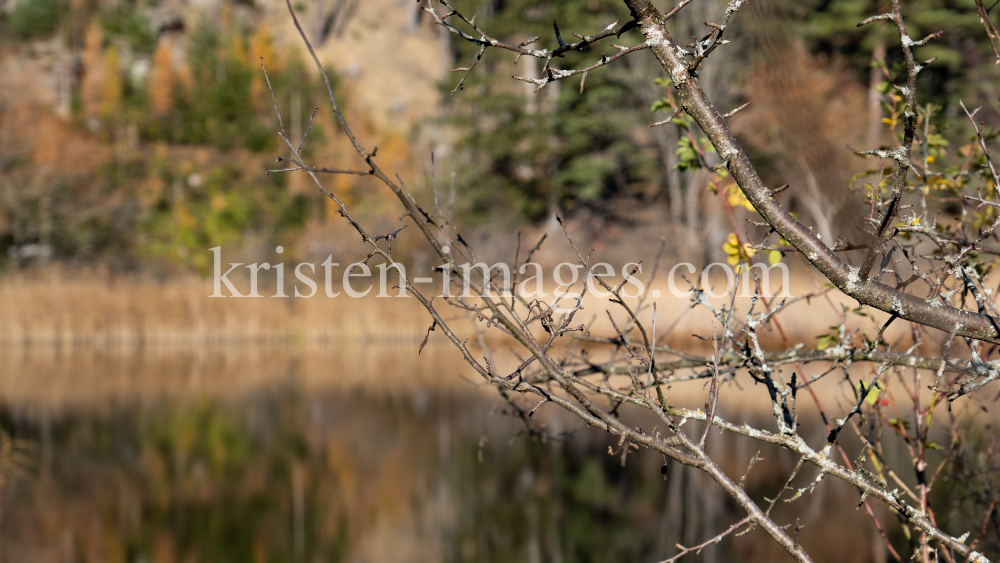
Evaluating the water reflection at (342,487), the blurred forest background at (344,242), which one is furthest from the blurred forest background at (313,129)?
the water reflection at (342,487)

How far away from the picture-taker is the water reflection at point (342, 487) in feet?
15.2

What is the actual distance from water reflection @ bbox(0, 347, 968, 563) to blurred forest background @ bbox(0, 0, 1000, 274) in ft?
25.2

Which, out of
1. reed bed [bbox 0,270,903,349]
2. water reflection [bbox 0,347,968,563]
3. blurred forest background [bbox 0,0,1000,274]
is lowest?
water reflection [bbox 0,347,968,563]

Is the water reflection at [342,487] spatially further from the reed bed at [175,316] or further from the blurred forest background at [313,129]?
the blurred forest background at [313,129]

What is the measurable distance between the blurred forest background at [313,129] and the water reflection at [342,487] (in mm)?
7671

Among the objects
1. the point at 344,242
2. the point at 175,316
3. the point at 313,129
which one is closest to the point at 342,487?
the point at 175,316

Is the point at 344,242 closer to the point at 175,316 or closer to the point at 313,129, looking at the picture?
the point at 175,316

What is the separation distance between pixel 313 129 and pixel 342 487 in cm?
1781

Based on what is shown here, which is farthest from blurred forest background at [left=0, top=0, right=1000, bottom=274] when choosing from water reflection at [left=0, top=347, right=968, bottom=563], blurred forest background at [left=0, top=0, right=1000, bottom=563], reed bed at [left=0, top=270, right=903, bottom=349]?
water reflection at [left=0, top=347, right=968, bottom=563]

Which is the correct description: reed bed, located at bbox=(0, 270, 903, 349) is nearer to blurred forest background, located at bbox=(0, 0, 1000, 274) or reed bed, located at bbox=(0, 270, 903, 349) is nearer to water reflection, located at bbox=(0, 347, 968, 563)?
blurred forest background, located at bbox=(0, 0, 1000, 274)

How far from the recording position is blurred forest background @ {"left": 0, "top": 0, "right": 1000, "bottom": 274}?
16.0 metres

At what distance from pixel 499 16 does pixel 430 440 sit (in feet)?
49.0

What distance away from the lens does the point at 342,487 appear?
5844 millimetres

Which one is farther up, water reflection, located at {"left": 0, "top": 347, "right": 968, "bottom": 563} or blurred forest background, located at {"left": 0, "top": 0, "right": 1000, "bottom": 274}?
blurred forest background, located at {"left": 0, "top": 0, "right": 1000, "bottom": 274}
